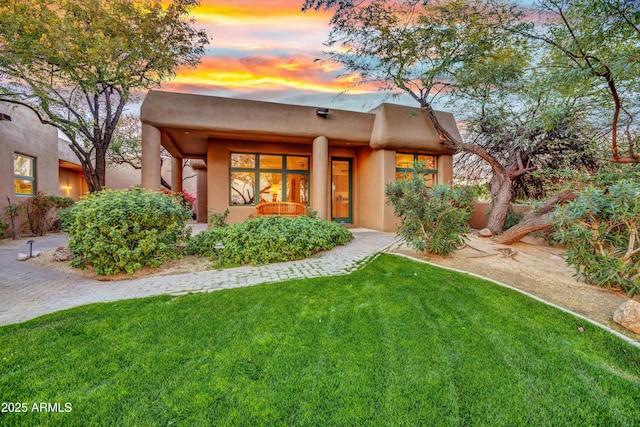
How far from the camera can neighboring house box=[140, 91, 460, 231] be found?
7.32 metres

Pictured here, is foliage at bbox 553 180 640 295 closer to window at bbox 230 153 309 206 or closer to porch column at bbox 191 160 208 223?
window at bbox 230 153 309 206

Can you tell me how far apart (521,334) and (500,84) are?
7.20m

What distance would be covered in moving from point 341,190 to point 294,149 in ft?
8.02

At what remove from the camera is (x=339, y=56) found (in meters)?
8.25

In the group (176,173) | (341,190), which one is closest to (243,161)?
(341,190)

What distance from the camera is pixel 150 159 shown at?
278 inches

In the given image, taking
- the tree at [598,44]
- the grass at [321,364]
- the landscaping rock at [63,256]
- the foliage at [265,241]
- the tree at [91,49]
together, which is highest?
the tree at [91,49]

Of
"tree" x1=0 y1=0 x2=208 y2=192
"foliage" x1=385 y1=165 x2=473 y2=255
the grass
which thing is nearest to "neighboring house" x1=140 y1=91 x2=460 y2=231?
"tree" x1=0 y1=0 x2=208 y2=192

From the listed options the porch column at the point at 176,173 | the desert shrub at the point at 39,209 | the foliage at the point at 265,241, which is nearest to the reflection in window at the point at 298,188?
the foliage at the point at 265,241

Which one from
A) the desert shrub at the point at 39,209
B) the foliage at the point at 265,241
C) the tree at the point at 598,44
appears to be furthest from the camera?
the desert shrub at the point at 39,209

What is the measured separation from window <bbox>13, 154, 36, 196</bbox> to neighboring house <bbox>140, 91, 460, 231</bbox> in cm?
469

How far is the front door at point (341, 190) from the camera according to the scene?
34.7 feet

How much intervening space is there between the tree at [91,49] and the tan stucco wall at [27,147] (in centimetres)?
129

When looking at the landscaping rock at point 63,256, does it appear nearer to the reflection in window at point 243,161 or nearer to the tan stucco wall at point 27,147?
the tan stucco wall at point 27,147
